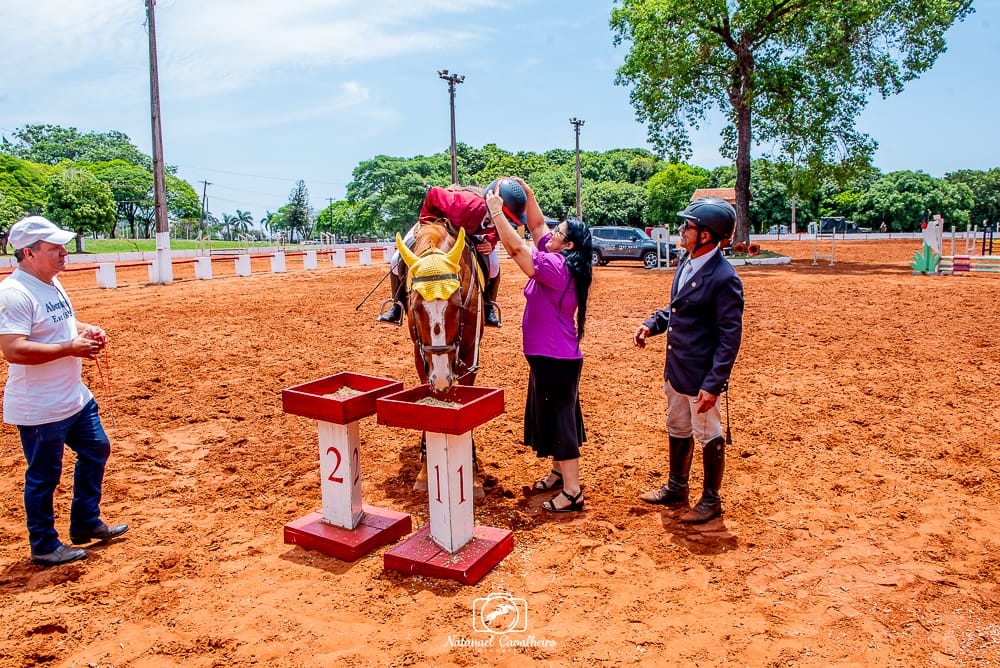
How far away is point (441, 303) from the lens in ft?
13.7

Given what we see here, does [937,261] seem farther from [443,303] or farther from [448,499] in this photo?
[448,499]

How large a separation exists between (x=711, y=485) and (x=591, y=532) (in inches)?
35.5

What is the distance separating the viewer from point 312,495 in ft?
17.0

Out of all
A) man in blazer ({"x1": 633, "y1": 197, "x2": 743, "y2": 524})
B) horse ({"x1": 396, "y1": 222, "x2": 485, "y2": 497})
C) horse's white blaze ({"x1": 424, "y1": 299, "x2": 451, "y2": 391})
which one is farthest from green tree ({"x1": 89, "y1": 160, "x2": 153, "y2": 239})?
man in blazer ({"x1": 633, "y1": 197, "x2": 743, "y2": 524})

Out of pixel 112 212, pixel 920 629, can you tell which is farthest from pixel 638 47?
pixel 112 212

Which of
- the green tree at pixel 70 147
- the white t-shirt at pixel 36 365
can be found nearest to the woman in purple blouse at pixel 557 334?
the white t-shirt at pixel 36 365

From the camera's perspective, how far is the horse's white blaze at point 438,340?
4055 millimetres

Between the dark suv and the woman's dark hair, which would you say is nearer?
the woman's dark hair

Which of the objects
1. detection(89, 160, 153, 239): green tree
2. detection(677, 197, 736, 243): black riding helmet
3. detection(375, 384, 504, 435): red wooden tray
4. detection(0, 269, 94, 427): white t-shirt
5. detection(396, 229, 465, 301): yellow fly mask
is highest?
detection(89, 160, 153, 239): green tree

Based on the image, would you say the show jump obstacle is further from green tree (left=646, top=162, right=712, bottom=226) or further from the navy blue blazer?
green tree (left=646, top=162, right=712, bottom=226)

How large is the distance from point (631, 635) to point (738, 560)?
110cm

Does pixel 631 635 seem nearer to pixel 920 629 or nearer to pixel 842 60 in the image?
pixel 920 629

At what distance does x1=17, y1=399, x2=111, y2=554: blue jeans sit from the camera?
12.7ft

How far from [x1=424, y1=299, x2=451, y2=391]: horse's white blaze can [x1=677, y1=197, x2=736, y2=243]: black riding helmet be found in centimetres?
175
